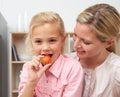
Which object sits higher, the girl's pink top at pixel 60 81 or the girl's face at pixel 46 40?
the girl's face at pixel 46 40

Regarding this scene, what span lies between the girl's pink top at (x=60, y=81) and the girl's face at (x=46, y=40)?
75mm

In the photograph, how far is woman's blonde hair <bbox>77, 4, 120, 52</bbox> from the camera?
114 centimetres

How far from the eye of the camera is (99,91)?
3.88 feet

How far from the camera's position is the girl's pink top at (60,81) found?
3.49 feet

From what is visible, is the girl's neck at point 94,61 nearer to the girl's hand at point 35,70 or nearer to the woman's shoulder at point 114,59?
the woman's shoulder at point 114,59

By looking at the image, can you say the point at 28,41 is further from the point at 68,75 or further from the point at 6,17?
the point at 6,17

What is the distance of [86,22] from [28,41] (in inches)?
11.8

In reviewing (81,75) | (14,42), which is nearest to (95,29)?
(81,75)

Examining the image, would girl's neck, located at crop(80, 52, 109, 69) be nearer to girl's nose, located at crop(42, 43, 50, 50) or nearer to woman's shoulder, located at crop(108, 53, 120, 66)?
woman's shoulder, located at crop(108, 53, 120, 66)

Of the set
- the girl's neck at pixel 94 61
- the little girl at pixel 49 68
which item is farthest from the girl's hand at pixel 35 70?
the girl's neck at pixel 94 61

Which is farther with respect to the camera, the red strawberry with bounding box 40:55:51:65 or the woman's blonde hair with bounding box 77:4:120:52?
the woman's blonde hair with bounding box 77:4:120:52

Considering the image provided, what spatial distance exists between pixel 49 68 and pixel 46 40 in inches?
6.1

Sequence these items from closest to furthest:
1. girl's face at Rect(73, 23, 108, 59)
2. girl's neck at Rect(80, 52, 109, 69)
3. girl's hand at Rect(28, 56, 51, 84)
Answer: girl's hand at Rect(28, 56, 51, 84) < girl's face at Rect(73, 23, 108, 59) < girl's neck at Rect(80, 52, 109, 69)

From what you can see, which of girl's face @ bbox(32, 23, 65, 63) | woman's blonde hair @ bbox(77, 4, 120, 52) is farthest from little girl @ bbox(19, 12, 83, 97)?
woman's blonde hair @ bbox(77, 4, 120, 52)
